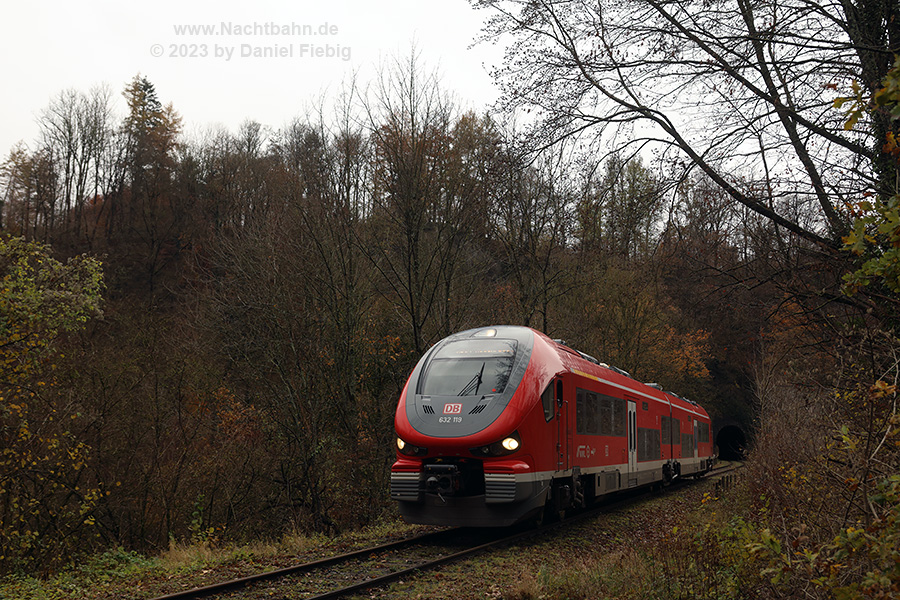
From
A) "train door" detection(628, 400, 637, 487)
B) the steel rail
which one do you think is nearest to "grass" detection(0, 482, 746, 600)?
the steel rail

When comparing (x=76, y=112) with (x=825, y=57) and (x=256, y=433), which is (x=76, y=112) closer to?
(x=256, y=433)

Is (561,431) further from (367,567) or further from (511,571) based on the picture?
(367,567)

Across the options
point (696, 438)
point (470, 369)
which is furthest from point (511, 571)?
point (696, 438)

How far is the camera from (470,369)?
11.3m

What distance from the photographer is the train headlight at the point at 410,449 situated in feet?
34.7

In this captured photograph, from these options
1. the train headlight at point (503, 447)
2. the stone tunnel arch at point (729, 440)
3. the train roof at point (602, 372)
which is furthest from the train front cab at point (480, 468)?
the stone tunnel arch at point (729, 440)

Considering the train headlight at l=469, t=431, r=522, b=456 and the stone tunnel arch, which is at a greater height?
the train headlight at l=469, t=431, r=522, b=456

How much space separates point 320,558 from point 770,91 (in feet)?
26.9

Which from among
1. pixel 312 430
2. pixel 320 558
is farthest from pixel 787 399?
pixel 320 558

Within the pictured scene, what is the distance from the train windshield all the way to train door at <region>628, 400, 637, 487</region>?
19.2 ft

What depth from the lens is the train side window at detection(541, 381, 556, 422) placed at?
1106 cm

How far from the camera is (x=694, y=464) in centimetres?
2633

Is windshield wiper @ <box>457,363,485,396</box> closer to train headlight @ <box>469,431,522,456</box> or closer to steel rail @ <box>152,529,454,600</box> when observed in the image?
train headlight @ <box>469,431,522,456</box>

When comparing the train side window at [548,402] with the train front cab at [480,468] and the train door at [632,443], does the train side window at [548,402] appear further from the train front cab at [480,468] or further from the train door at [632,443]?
the train door at [632,443]
